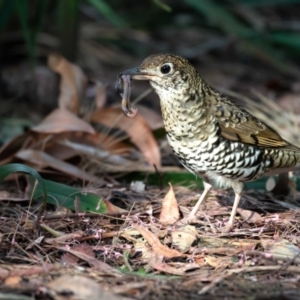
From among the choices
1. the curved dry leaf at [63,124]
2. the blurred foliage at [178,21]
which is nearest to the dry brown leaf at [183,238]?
the curved dry leaf at [63,124]

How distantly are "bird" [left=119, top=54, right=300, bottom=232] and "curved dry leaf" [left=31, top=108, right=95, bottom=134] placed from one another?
90 cm

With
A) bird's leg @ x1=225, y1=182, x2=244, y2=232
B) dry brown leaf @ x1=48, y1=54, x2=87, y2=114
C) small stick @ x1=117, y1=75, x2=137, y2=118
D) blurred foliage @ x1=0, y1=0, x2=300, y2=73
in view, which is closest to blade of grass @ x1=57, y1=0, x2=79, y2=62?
blurred foliage @ x1=0, y1=0, x2=300, y2=73

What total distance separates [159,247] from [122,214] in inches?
22.6

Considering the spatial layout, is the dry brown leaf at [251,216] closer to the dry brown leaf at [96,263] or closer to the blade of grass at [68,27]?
the dry brown leaf at [96,263]

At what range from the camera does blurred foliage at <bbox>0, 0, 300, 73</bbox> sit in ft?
22.3

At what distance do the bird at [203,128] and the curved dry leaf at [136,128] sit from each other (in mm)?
1148

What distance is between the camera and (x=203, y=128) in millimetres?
4402

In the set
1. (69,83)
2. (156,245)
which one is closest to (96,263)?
(156,245)

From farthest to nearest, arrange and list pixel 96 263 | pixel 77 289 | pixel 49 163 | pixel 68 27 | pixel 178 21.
Result: pixel 178 21
pixel 68 27
pixel 49 163
pixel 96 263
pixel 77 289

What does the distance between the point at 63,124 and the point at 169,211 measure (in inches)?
54.8

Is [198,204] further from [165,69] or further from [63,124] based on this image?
[63,124]

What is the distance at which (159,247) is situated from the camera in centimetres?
396

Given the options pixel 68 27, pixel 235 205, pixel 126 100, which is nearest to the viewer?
pixel 235 205

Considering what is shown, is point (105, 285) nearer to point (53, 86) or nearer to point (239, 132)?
point (239, 132)
